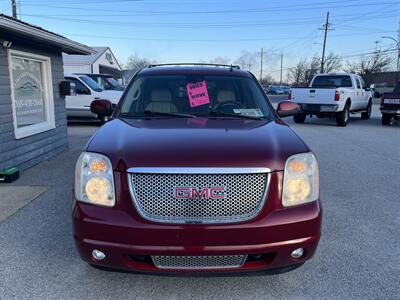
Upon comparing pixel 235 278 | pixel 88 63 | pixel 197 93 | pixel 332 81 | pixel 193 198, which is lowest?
pixel 235 278

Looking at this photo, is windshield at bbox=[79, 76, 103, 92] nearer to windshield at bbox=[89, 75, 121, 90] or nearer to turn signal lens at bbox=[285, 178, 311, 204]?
windshield at bbox=[89, 75, 121, 90]

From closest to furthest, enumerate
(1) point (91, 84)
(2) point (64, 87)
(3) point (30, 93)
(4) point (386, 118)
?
(3) point (30, 93), (2) point (64, 87), (1) point (91, 84), (4) point (386, 118)

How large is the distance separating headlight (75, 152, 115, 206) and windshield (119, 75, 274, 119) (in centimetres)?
118

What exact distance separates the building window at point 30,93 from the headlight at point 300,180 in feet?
18.0

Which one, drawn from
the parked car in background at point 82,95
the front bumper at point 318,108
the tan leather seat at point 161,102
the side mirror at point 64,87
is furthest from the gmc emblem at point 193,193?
the front bumper at point 318,108

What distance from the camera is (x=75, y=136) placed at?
421 inches

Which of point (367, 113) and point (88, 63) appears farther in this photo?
point (88, 63)

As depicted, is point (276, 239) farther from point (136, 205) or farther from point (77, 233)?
point (77, 233)

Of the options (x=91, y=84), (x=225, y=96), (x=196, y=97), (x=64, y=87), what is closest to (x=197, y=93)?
(x=196, y=97)

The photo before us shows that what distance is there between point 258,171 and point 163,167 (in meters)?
0.62

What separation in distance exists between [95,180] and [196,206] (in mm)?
718

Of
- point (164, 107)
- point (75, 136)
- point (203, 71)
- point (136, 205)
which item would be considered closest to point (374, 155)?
point (203, 71)

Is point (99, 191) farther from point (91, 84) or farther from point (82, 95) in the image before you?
point (91, 84)

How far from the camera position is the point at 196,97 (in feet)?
12.3
